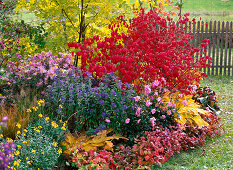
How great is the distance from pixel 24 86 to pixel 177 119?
2.68 m

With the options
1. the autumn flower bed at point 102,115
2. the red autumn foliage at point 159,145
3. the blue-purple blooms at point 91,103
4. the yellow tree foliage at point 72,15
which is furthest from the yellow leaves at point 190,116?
the yellow tree foliage at point 72,15

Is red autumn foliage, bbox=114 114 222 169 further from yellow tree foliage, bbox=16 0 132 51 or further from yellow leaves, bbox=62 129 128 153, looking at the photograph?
yellow tree foliage, bbox=16 0 132 51

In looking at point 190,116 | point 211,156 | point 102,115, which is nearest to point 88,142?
point 102,115

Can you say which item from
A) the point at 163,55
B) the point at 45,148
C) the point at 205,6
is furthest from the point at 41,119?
the point at 205,6

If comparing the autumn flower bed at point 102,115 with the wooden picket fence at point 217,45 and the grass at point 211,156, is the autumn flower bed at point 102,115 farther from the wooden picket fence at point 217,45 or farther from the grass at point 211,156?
the wooden picket fence at point 217,45

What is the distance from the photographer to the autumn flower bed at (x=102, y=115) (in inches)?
144

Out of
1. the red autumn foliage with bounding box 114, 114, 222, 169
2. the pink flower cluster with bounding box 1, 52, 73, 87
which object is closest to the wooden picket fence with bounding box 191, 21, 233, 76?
the red autumn foliage with bounding box 114, 114, 222, 169

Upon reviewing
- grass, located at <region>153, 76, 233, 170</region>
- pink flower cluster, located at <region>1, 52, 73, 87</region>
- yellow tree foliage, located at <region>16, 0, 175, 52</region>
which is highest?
yellow tree foliage, located at <region>16, 0, 175, 52</region>

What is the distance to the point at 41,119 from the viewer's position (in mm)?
3783

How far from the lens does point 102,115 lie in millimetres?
4055

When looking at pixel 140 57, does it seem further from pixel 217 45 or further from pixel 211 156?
pixel 217 45

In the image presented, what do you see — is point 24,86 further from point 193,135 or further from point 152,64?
point 193,135

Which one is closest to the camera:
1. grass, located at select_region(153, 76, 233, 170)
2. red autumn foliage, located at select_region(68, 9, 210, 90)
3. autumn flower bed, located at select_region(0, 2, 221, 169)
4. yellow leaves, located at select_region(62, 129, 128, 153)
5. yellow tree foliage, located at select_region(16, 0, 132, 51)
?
autumn flower bed, located at select_region(0, 2, 221, 169)

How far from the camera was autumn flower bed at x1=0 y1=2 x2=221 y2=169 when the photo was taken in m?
3.65
